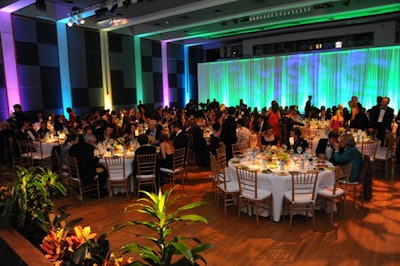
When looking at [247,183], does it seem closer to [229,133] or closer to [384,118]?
[229,133]

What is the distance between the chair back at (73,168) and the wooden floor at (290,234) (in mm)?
511

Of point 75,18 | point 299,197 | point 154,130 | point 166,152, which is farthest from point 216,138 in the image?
point 75,18

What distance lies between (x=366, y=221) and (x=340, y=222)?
1.37 ft

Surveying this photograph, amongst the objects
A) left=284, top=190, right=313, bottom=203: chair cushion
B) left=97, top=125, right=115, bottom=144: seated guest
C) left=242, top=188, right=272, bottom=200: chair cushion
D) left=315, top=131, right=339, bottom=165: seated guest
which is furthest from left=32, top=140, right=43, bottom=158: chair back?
left=315, top=131, right=339, bottom=165: seated guest

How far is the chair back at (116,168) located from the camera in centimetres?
621

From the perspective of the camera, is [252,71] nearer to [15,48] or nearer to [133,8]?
[133,8]

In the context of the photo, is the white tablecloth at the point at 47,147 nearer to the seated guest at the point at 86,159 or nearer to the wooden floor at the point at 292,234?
the seated guest at the point at 86,159

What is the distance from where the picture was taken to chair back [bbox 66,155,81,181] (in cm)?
603

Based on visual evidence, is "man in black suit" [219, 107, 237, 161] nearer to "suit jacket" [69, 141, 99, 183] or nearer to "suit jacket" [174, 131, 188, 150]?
"suit jacket" [174, 131, 188, 150]

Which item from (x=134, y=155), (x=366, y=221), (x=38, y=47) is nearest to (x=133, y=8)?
(x=38, y=47)

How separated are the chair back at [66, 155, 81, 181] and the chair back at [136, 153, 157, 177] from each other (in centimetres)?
114

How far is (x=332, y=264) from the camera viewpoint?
3.83 metres

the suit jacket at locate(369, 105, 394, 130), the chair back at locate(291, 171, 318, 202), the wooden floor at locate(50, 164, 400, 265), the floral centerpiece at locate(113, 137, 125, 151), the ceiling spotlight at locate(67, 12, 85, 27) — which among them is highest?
the ceiling spotlight at locate(67, 12, 85, 27)

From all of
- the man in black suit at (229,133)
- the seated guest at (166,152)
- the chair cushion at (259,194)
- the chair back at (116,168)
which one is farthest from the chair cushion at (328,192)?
the chair back at (116,168)
